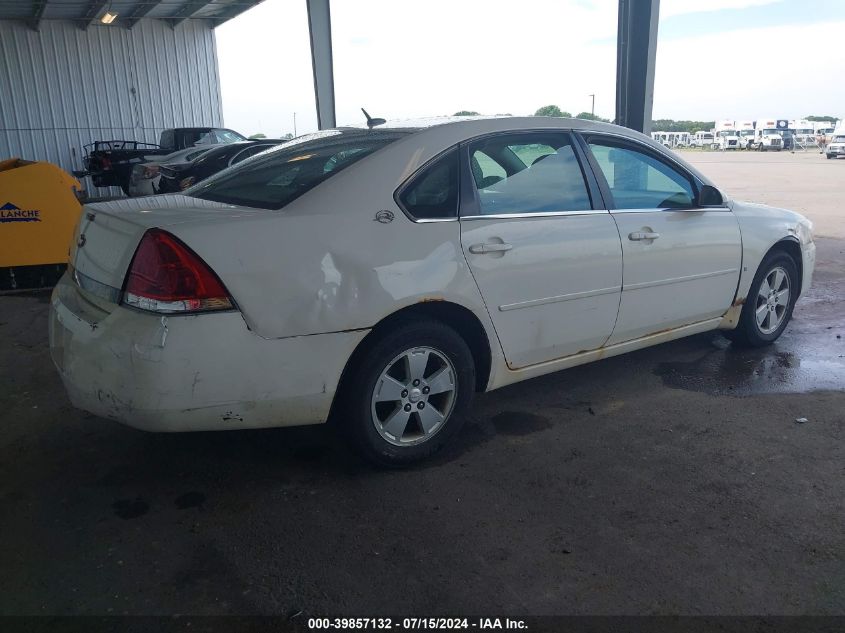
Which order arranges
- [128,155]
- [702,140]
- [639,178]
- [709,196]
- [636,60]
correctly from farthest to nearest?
[702,140] < [128,155] < [636,60] < [709,196] < [639,178]

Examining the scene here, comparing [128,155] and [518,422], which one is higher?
[128,155]

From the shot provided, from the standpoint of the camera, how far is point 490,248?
322cm

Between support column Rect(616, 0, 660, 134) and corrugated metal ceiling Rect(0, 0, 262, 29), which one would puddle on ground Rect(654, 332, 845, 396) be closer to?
support column Rect(616, 0, 660, 134)

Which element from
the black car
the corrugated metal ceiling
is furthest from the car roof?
the corrugated metal ceiling

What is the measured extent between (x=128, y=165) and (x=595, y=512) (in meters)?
16.3

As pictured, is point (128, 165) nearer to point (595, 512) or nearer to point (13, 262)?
point (13, 262)

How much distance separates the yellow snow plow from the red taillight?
5256mm

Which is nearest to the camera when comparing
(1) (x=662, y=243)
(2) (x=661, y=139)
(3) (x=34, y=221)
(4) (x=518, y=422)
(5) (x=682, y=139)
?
(4) (x=518, y=422)

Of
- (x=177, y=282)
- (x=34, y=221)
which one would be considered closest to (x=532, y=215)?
(x=177, y=282)

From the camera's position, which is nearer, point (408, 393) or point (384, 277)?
point (384, 277)

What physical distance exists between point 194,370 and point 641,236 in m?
2.51

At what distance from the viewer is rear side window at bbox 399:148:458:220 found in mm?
3076

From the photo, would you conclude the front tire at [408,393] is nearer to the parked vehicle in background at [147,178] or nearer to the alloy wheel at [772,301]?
the alloy wheel at [772,301]

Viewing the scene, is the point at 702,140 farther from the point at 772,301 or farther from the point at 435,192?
the point at 435,192
